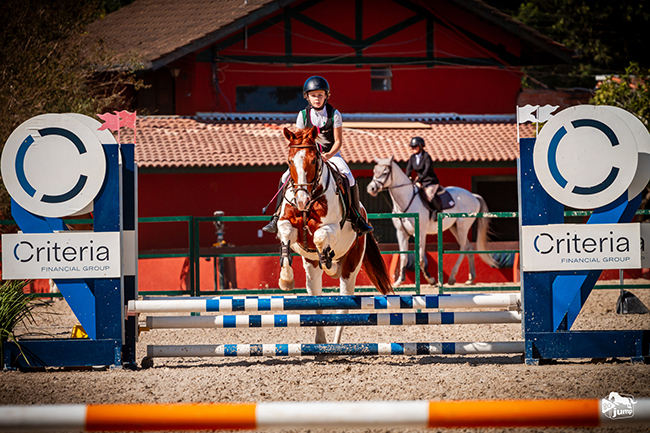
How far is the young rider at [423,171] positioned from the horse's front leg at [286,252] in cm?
807

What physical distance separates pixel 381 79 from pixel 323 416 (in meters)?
17.9

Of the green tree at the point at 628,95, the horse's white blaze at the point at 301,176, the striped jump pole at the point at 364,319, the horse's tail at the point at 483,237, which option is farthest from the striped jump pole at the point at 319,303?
the green tree at the point at 628,95

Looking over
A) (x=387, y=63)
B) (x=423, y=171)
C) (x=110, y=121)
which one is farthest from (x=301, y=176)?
(x=387, y=63)

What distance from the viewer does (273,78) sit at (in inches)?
724

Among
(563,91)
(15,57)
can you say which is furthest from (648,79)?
(15,57)

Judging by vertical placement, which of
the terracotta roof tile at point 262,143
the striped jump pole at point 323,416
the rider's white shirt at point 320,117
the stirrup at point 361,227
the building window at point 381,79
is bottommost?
the striped jump pole at point 323,416

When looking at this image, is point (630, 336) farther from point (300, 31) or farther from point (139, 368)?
point (300, 31)

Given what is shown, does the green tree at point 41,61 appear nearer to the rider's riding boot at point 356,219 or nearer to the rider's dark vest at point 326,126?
the rider's dark vest at point 326,126

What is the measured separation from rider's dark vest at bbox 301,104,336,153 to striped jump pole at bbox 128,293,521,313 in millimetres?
1555

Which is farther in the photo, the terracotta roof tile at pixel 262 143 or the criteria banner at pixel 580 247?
the terracotta roof tile at pixel 262 143

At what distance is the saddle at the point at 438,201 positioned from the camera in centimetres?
1316

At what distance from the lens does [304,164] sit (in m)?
5.44

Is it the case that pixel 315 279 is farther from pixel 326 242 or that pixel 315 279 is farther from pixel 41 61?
pixel 41 61

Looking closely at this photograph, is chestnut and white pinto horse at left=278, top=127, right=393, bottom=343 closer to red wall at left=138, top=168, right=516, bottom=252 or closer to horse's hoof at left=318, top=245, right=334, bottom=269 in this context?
horse's hoof at left=318, top=245, right=334, bottom=269
